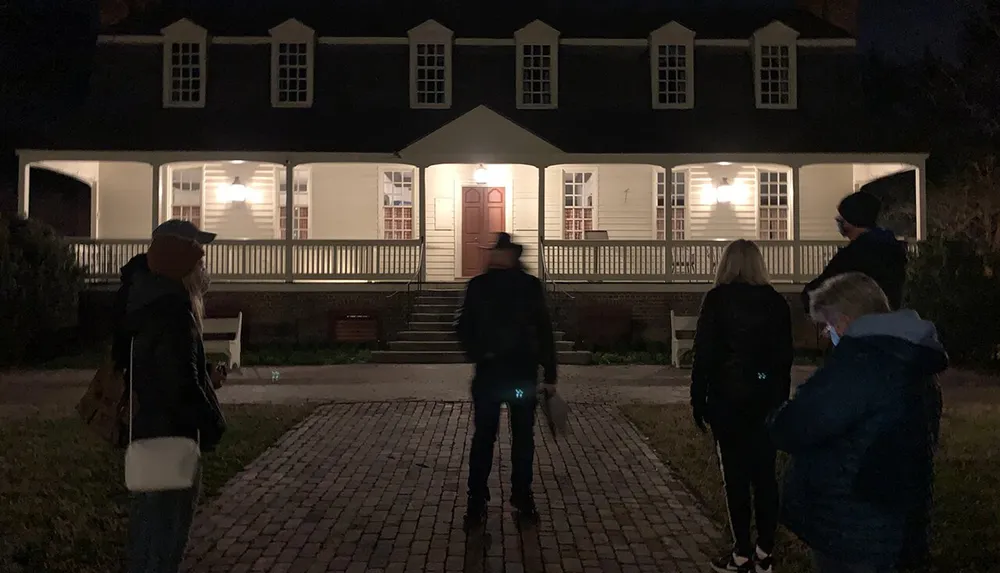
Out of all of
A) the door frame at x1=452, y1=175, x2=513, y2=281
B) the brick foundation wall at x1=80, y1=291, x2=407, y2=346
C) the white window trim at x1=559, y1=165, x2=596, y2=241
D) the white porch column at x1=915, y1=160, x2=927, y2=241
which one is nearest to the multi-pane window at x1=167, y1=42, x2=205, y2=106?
the brick foundation wall at x1=80, y1=291, x2=407, y2=346

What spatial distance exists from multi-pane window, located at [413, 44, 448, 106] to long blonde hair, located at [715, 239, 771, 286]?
1719cm

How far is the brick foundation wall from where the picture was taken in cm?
1780

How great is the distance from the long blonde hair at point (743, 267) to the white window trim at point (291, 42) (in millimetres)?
17866

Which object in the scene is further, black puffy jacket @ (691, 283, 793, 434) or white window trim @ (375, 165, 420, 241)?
white window trim @ (375, 165, 420, 241)

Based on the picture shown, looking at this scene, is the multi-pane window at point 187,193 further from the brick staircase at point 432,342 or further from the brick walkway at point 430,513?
the brick walkway at point 430,513

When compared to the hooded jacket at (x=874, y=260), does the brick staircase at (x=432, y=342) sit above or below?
below

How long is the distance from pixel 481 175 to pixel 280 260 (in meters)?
5.07

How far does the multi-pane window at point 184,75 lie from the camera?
21.1 metres

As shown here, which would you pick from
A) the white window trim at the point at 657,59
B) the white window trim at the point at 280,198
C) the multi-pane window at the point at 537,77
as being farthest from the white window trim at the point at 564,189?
the white window trim at the point at 280,198

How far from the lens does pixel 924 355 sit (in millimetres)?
2893

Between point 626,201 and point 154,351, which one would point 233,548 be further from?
point 626,201

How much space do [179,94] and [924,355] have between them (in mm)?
21232

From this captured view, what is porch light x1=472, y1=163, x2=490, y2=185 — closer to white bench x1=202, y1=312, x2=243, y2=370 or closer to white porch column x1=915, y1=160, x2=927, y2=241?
white bench x1=202, y1=312, x2=243, y2=370

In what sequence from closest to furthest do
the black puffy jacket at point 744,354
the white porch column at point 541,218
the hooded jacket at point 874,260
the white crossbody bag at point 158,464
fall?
the white crossbody bag at point 158,464
the black puffy jacket at point 744,354
the hooded jacket at point 874,260
the white porch column at point 541,218
